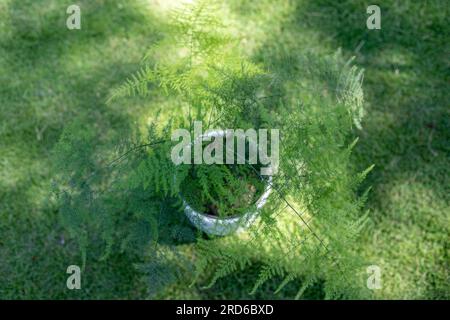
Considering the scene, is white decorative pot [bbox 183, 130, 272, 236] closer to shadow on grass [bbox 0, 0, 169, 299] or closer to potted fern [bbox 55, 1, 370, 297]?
potted fern [bbox 55, 1, 370, 297]

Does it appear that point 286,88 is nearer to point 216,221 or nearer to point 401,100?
point 401,100

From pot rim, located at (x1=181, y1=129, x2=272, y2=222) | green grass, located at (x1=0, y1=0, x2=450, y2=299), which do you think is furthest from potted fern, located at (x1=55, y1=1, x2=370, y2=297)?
green grass, located at (x1=0, y1=0, x2=450, y2=299)

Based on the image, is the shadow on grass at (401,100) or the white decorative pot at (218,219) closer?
the white decorative pot at (218,219)

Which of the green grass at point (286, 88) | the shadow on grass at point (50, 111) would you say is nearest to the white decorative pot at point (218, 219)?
the green grass at point (286, 88)

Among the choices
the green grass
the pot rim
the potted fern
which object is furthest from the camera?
the green grass

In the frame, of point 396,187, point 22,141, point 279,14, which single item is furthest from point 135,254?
point 279,14

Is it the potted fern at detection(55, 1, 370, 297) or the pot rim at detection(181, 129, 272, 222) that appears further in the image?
the pot rim at detection(181, 129, 272, 222)

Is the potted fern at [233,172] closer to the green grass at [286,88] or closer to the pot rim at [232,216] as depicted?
the pot rim at [232,216]

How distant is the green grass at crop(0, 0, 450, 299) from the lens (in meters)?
2.60

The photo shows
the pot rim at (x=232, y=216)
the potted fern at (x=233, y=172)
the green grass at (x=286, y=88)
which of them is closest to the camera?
the potted fern at (x=233, y=172)

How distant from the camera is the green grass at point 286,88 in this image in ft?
8.53

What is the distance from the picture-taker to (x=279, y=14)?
310 centimetres

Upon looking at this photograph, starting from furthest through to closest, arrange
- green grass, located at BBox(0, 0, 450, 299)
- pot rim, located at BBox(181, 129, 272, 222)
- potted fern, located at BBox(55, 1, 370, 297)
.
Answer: green grass, located at BBox(0, 0, 450, 299), pot rim, located at BBox(181, 129, 272, 222), potted fern, located at BBox(55, 1, 370, 297)
